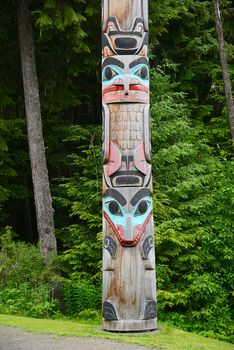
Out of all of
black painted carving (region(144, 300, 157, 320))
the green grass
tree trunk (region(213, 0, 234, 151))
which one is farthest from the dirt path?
tree trunk (region(213, 0, 234, 151))

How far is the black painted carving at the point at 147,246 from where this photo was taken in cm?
876

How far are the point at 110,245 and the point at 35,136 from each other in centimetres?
573

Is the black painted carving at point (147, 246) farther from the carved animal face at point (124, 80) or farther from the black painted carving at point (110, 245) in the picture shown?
the carved animal face at point (124, 80)

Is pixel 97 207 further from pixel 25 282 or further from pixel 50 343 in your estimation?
pixel 50 343

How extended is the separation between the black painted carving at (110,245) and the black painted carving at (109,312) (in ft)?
2.44

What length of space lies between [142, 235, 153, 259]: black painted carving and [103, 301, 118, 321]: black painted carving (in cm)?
91

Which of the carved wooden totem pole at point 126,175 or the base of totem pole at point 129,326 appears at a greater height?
the carved wooden totem pole at point 126,175

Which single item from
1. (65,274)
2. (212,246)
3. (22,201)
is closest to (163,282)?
(212,246)

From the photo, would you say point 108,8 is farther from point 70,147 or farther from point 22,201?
point 22,201

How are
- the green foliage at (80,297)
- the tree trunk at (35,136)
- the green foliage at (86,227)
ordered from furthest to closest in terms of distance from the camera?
the green foliage at (86,227), the tree trunk at (35,136), the green foliage at (80,297)

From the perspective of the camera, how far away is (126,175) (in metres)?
8.82

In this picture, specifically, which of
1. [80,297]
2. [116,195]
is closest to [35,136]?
[80,297]

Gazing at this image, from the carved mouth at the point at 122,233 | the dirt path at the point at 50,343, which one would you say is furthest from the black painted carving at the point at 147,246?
the dirt path at the point at 50,343

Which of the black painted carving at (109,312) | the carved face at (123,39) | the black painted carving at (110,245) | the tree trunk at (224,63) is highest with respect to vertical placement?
the tree trunk at (224,63)
